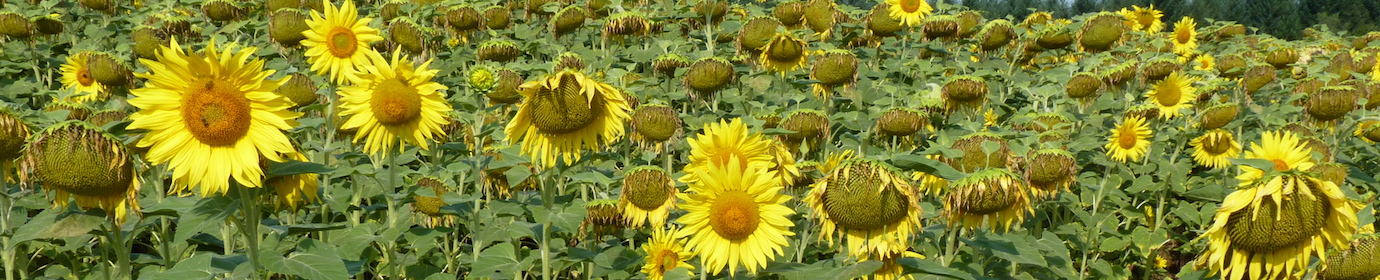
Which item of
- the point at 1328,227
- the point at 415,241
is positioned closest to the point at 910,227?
the point at 1328,227

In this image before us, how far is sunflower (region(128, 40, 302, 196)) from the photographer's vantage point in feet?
5.96

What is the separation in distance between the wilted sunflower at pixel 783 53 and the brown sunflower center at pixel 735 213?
8.34ft

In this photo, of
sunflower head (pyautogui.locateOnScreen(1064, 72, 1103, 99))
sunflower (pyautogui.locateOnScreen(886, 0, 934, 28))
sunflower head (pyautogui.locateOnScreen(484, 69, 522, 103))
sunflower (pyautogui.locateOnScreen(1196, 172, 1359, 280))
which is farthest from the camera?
sunflower (pyautogui.locateOnScreen(886, 0, 934, 28))

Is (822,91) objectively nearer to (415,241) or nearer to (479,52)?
(479,52)

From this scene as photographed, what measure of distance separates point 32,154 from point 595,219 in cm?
167

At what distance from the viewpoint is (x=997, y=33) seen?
574 cm

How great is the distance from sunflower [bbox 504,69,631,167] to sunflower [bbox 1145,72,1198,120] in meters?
4.36

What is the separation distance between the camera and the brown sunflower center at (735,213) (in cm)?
226

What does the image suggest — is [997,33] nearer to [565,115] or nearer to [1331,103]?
[1331,103]

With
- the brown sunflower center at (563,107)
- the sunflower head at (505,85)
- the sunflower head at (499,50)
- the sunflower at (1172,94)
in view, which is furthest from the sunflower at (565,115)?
the sunflower at (1172,94)

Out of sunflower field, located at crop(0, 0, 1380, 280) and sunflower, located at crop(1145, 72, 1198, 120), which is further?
sunflower, located at crop(1145, 72, 1198, 120)

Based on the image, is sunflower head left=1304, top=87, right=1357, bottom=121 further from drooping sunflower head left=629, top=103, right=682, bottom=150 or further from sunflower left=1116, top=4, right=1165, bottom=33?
drooping sunflower head left=629, top=103, right=682, bottom=150

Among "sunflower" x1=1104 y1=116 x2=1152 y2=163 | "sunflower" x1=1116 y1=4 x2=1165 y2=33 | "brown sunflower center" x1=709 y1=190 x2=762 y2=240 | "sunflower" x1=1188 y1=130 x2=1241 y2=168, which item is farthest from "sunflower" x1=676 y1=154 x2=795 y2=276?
"sunflower" x1=1116 y1=4 x2=1165 y2=33

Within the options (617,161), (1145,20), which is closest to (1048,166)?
(617,161)
